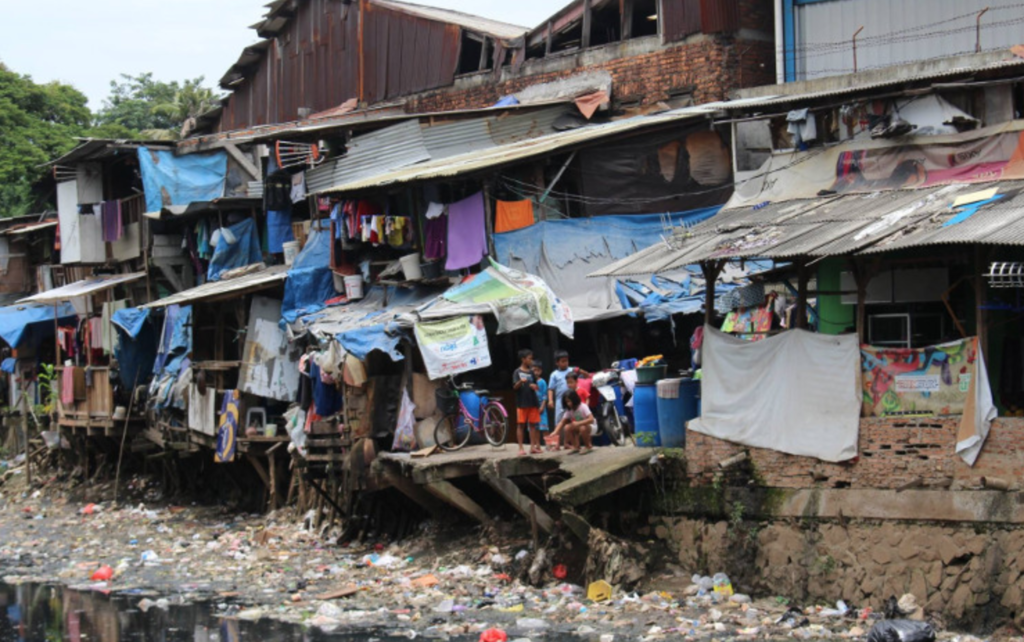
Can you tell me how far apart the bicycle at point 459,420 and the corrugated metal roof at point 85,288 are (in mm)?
11005

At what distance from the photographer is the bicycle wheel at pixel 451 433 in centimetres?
1645

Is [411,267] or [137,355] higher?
[411,267]

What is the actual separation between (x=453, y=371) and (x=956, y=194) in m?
6.49

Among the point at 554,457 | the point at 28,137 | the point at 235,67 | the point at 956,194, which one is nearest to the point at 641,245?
the point at 554,457

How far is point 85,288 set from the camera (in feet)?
83.7

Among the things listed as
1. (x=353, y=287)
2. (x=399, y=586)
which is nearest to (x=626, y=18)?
(x=353, y=287)

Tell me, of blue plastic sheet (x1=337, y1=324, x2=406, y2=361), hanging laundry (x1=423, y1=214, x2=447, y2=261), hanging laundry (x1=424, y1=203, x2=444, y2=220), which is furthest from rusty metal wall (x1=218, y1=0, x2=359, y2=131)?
blue plastic sheet (x1=337, y1=324, x2=406, y2=361)

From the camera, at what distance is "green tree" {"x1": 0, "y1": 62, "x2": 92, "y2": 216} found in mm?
33906

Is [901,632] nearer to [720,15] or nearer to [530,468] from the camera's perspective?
[530,468]

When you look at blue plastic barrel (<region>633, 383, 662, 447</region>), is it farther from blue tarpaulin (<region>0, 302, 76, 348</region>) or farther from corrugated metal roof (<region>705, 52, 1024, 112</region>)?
blue tarpaulin (<region>0, 302, 76, 348</region>)

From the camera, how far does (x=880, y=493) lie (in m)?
11.9

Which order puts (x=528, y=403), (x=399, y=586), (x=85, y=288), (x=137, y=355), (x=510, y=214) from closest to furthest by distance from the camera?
(x=399, y=586)
(x=528, y=403)
(x=510, y=214)
(x=137, y=355)
(x=85, y=288)

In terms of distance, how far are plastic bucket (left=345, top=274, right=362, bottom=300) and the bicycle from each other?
3647 millimetres

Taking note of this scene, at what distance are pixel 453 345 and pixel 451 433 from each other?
1125 millimetres
